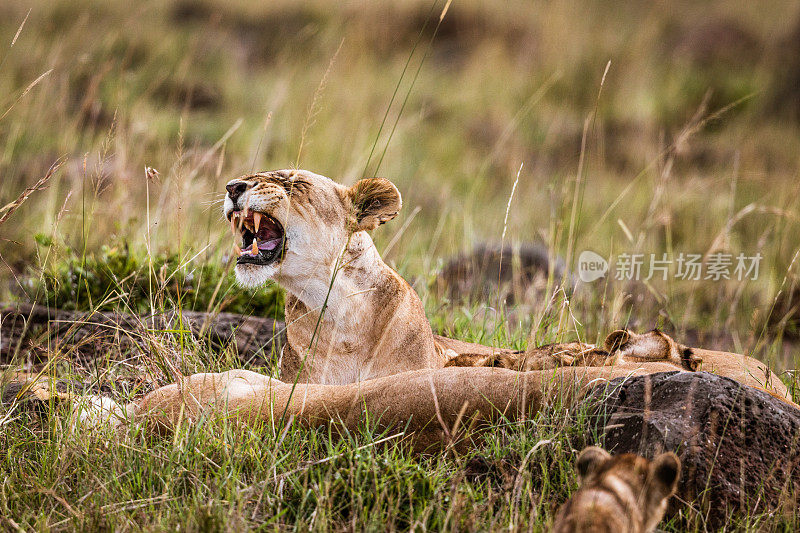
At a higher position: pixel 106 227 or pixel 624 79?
pixel 624 79

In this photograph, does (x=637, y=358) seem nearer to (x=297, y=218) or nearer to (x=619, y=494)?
(x=297, y=218)

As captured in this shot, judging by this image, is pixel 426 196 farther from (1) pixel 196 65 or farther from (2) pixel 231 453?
(2) pixel 231 453

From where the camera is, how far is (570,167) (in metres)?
13.5

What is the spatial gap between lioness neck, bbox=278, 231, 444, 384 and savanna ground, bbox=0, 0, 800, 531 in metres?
0.39

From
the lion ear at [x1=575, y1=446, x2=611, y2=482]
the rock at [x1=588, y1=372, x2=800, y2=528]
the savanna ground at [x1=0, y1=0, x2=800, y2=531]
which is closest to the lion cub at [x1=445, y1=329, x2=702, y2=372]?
the savanna ground at [x1=0, y1=0, x2=800, y2=531]

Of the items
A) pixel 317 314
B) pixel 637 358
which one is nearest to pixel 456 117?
pixel 317 314

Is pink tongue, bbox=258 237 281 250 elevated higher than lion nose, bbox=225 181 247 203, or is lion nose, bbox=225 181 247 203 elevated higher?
lion nose, bbox=225 181 247 203

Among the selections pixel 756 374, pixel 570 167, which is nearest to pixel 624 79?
pixel 570 167

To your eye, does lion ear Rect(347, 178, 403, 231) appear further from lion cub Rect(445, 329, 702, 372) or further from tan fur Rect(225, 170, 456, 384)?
lion cub Rect(445, 329, 702, 372)

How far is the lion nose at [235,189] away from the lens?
370cm

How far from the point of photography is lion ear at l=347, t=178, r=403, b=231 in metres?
3.80

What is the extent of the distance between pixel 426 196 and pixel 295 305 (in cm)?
851

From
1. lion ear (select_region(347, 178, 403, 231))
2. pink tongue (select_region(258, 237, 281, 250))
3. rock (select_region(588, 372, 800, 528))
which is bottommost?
rock (select_region(588, 372, 800, 528))

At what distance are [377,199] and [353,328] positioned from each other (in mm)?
574
